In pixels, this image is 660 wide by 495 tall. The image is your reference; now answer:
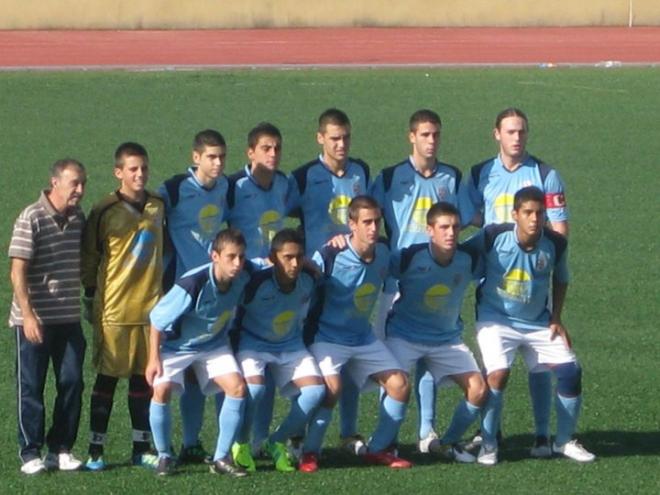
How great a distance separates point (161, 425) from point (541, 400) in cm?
233

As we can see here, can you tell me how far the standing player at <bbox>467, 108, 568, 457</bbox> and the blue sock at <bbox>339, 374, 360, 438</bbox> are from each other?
107cm

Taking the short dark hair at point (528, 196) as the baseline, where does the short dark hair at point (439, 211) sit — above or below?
below

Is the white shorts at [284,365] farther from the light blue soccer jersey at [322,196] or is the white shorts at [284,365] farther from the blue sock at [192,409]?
the light blue soccer jersey at [322,196]

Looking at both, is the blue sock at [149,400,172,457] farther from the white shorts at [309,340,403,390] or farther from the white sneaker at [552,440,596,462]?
the white sneaker at [552,440,596,462]

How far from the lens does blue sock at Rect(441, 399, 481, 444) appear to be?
899cm

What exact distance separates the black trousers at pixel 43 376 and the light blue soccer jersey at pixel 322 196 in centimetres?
177

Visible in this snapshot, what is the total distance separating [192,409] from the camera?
29.4ft

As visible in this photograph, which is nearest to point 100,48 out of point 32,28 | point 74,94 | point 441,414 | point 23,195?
point 32,28

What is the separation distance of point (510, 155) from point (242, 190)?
1.67 m

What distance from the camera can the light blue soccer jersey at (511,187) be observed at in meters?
9.52

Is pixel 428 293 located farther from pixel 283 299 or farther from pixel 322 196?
pixel 322 196

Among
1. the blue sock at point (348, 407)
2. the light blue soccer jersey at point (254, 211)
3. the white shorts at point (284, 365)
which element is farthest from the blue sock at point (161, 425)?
the light blue soccer jersey at point (254, 211)

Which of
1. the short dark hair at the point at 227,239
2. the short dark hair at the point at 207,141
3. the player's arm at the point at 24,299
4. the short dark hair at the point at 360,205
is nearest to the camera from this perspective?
the player's arm at the point at 24,299

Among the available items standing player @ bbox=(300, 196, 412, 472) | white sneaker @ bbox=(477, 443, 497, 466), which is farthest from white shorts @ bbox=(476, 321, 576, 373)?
standing player @ bbox=(300, 196, 412, 472)
